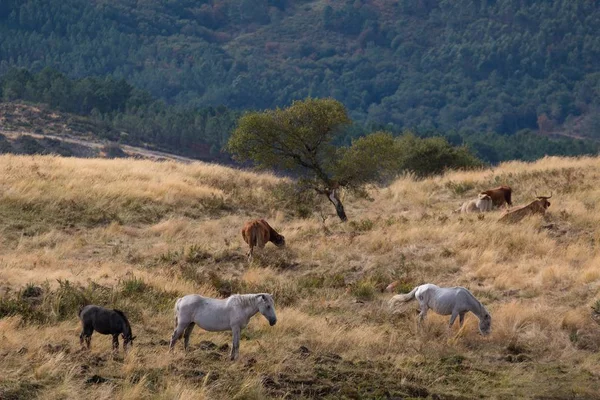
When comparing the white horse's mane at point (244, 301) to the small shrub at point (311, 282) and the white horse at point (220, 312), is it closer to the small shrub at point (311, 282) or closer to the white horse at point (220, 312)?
the white horse at point (220, 312)

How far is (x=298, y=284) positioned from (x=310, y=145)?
9546 mm

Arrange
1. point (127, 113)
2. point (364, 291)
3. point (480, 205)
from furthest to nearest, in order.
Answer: point (127, 113) → point (480, 205) → point (364, 291)

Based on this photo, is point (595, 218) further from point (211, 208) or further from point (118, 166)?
point (118, 166)

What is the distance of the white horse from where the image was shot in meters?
11.7

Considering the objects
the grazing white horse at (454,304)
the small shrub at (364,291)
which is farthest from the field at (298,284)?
the grazing white horse at (454,304)

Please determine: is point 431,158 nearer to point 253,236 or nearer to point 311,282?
point 253,236

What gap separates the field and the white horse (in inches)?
15.7

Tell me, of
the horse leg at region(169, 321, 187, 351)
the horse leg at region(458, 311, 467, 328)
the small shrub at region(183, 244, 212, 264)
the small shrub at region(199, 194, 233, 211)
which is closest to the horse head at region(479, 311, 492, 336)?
the horse leg at region(458, 311, 467, 328)


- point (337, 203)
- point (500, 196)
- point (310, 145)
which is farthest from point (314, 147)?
point (500, 196)

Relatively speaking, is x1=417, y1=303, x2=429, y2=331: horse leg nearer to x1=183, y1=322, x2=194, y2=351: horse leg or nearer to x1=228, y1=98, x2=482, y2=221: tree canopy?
x1=183, y1=322, x2=194, y2=351: horse leg

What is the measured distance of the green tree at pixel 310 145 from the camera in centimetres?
2630

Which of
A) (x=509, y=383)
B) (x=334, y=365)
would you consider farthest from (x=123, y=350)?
(x=509, y=383)

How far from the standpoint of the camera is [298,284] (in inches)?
704

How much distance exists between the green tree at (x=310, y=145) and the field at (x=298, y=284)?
112cm
